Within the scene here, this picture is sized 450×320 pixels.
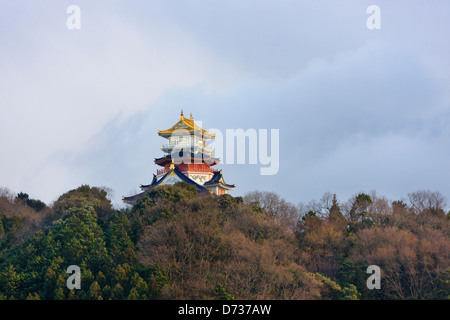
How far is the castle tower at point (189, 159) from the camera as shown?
45.3m

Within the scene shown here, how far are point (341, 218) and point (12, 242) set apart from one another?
1995 centimetres

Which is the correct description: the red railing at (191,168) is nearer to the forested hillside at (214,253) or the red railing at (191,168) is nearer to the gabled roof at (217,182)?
the gabled roof at (217,182)

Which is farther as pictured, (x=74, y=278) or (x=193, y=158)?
(x=193, y=158)

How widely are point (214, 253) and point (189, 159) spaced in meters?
17.0

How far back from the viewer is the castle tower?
45281 mm

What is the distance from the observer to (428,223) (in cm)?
3719

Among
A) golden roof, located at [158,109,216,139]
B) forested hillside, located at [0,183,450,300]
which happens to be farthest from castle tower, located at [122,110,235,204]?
forested hillside, located at [0,183,450,300]

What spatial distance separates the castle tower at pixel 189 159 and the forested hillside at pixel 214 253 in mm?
6456

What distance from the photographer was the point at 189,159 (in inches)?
1794

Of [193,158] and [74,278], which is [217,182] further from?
[74,278]

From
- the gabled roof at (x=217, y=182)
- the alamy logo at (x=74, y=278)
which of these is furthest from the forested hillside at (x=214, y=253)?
the gabled roof at (x=217, y=182)

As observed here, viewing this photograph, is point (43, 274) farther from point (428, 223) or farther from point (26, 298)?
point (428, 223)

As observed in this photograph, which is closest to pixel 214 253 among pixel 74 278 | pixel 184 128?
pixel 74 278
